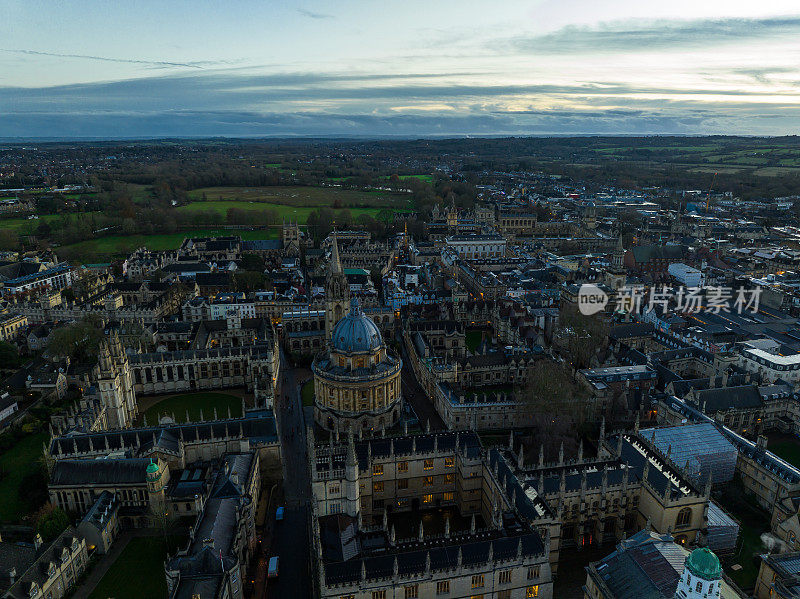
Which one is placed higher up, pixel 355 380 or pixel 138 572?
pixel 355 380

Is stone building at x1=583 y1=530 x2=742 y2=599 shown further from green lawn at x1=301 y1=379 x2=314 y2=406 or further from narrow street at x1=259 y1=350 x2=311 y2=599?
green lawn at x1=301 y1=379 x2=314 y2=406

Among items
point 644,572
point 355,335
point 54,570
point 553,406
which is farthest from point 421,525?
point 355,335

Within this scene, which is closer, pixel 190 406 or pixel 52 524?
pixel 52 524

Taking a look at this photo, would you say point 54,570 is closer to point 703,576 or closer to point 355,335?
point 355,335

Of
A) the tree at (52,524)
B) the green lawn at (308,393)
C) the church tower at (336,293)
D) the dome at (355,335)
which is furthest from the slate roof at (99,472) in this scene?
the church tower at (336,293)

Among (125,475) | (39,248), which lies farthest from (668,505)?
(39,248)

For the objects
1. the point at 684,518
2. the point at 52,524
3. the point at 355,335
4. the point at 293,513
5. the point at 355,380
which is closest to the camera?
the point at 684,518

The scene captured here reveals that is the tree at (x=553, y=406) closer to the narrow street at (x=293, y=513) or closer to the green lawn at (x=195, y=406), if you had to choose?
the narrow street at (x=293, y=513)
